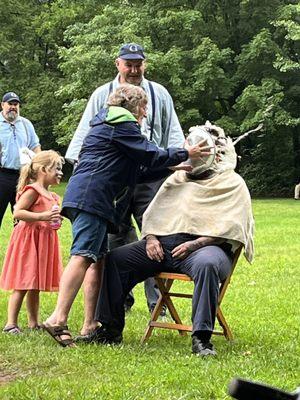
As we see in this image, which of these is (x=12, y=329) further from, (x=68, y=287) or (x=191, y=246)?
(x=191, y=246)

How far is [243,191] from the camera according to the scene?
4848mm

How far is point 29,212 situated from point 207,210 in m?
1.33

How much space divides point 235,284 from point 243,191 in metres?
3.30

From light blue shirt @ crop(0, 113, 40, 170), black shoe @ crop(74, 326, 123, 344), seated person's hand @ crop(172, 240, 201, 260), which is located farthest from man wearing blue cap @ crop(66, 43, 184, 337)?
light blue shirt @ crop(0, 113, 40, 170)

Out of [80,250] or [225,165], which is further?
[225,165]

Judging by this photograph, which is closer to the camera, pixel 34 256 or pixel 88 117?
pixel 34 256

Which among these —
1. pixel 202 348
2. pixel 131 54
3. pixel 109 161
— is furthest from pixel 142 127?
pixel 202 348

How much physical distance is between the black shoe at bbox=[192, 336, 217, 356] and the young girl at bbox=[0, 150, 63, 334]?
133cm

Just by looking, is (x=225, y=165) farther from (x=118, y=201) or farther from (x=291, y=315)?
(x=291, y=315)

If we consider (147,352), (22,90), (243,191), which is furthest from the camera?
(22,90)

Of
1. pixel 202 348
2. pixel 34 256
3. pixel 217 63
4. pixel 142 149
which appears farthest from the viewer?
pixel 217 63

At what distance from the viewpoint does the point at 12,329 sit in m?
5.20

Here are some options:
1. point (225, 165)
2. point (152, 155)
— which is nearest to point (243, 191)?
point (225, 165)

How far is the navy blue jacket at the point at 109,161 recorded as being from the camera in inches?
181
